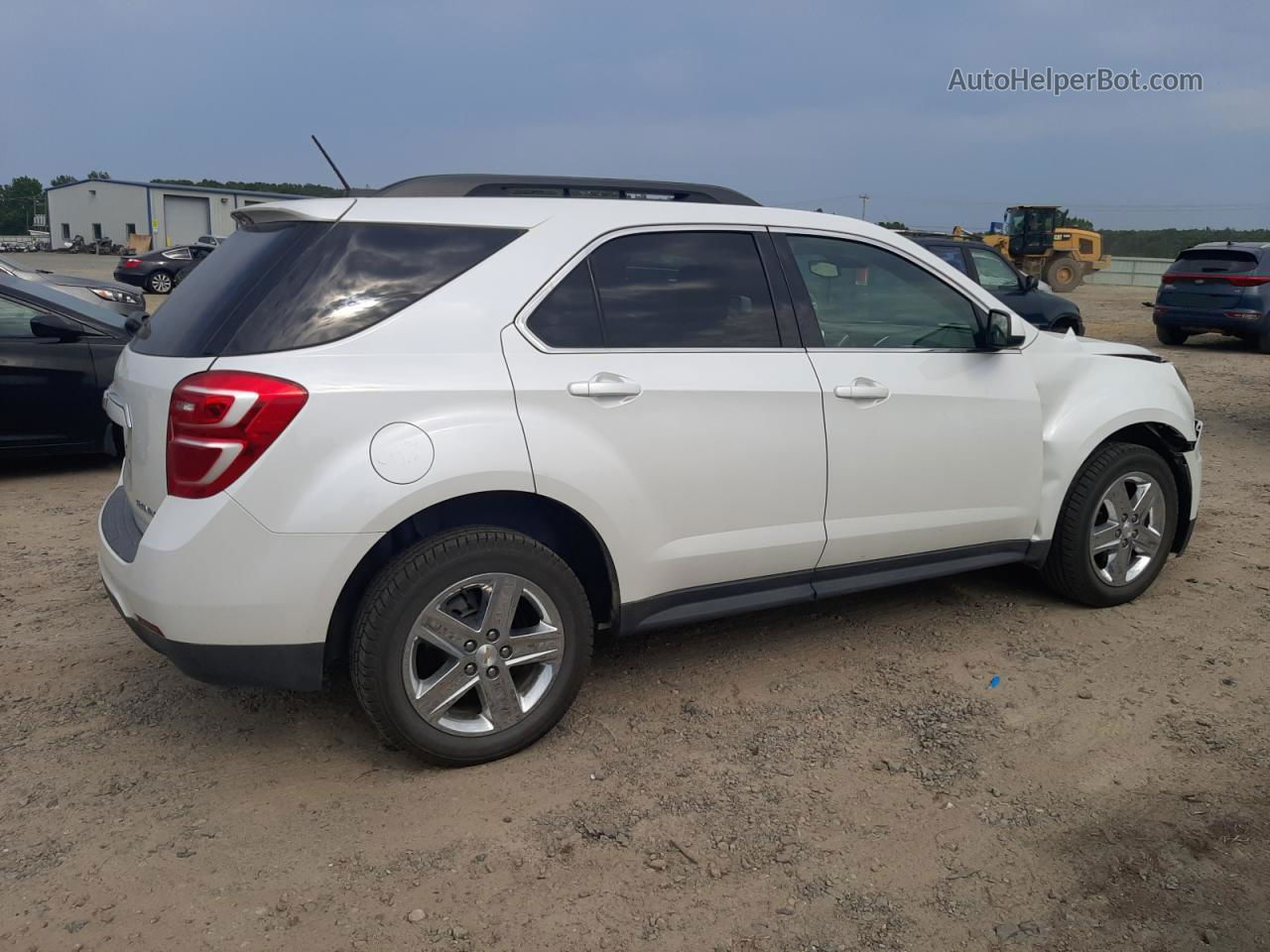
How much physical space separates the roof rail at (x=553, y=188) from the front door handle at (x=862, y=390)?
852mm

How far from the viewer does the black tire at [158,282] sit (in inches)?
1180

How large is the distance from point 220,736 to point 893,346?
9.30ft

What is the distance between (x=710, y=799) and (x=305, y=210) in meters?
2.21

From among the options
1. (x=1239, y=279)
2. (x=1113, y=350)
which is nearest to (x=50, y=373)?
(x=1113, y=350)

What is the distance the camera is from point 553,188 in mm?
3832

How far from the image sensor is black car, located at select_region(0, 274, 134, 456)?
6973mm

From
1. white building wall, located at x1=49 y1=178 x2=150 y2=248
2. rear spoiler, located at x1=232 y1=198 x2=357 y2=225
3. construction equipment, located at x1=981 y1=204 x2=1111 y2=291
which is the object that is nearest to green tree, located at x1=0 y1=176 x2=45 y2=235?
white building wall, located at x1=49 y1=178 x2=150 y2=248

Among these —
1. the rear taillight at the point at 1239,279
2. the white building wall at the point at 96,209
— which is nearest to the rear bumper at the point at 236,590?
the rear taillight at the point at 1239,279

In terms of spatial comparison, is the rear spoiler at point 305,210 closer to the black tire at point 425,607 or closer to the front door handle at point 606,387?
the front door handle at point 606,387

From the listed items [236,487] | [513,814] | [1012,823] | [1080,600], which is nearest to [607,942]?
[513,814]

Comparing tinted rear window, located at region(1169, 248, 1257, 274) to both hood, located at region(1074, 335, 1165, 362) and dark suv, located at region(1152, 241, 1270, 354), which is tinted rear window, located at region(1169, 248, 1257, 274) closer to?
dark suv, located at region(1152, 241, 1270, 354)

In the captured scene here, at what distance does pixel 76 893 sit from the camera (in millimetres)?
2752

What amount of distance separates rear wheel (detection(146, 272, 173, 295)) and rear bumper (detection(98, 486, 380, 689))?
30.1 metres

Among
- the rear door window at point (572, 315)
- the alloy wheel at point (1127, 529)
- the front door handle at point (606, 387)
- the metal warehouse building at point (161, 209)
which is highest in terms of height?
the metal warehouse building at point (161, 209)
